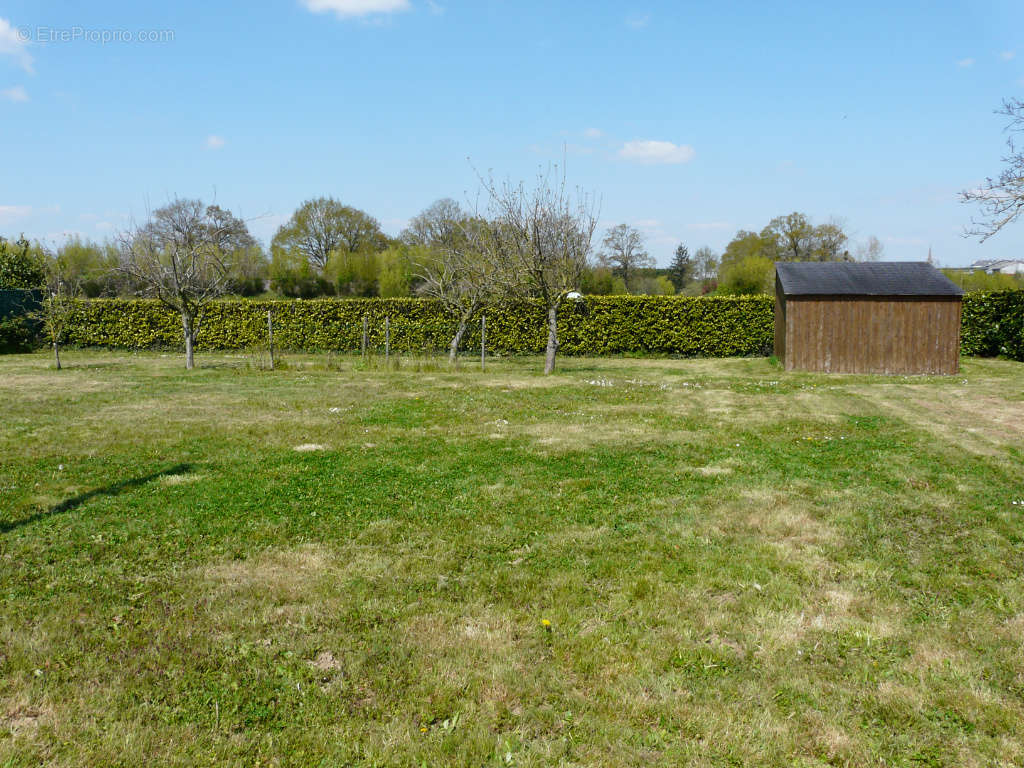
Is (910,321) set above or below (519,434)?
above

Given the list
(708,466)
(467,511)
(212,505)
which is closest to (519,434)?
(708,466)

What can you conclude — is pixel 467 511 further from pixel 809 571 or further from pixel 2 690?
pixel 2 690

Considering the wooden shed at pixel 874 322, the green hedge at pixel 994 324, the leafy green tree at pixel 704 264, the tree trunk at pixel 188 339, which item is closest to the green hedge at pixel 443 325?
the green hedge at pixel 994 324

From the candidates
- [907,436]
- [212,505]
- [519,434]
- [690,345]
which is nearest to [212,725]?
[212,505]

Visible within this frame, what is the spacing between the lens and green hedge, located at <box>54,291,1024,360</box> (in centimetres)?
2164

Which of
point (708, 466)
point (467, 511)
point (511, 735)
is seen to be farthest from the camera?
point (708, 466)

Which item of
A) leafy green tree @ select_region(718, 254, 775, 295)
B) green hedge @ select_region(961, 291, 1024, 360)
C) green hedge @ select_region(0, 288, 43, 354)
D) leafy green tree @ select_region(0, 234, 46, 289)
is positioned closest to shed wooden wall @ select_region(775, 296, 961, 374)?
green hedge @ select_region(961, 291, 1024, 360)

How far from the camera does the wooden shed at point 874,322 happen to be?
16891 millimetres

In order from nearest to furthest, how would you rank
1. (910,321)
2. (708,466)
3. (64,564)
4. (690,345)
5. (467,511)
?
(64,564)
(467,511)
(708,466)
(910,321)
(690,345)

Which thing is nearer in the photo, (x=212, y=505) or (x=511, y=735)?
(x=511, y=735)

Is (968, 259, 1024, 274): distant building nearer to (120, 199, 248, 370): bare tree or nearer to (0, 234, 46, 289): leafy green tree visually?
(120, 199, 248, 370): bare tree

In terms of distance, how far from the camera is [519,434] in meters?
8.95

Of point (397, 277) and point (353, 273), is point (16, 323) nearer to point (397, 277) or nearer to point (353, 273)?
point (397, 277)

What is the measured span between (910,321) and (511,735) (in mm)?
17484
